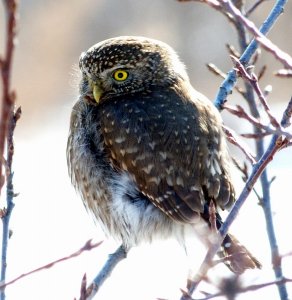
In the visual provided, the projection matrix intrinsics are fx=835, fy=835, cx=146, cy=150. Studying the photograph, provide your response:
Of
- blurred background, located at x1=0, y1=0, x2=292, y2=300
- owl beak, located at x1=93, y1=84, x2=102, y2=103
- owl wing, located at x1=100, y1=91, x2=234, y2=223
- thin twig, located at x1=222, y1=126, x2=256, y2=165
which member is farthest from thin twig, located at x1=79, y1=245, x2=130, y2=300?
blurred background, located at x1=0, y1=0, x2=292, y2=300

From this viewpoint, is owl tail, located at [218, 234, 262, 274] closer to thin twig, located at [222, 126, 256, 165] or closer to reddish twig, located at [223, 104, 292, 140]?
thin twig, located at [222, 126, 256, 165]

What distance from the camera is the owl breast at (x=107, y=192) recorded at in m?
4.48

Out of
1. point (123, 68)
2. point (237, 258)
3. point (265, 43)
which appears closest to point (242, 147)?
point (265, 43)

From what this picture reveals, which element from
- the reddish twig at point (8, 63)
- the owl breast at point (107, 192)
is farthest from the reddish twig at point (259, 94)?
the owl breast at point (107, 192)

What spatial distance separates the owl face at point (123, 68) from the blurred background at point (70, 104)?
339cm

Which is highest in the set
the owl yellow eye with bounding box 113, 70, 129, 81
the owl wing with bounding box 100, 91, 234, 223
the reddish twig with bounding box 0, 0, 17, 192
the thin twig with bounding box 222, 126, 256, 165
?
the reddish twig with bounding box 0, 0, 17, 192

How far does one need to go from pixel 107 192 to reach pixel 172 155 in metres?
0.50

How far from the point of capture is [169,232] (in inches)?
178

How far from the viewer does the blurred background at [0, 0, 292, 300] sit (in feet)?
28.3

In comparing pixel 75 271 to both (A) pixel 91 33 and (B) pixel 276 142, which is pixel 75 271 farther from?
(A) pixel 91 33

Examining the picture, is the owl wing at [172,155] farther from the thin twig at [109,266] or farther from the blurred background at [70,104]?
the blurred background at [70,104]

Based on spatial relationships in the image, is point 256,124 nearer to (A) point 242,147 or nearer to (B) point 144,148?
(A) point 242,147

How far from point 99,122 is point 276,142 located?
2252mm

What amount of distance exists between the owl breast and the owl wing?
10 cm
